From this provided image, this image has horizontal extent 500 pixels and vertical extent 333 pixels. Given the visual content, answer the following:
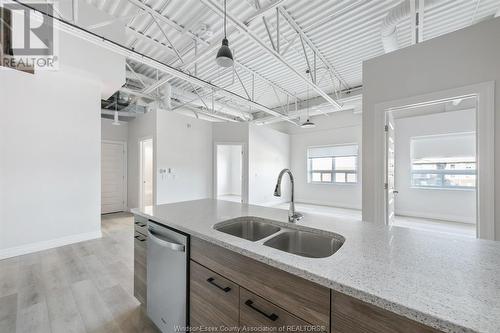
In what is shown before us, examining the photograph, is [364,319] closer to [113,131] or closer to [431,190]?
[431,190]

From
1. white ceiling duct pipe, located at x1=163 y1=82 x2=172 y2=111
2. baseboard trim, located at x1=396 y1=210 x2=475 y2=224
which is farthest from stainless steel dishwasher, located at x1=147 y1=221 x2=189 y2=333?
baseboard trim, located at x1=396 y1=210 x2=475 y2=224

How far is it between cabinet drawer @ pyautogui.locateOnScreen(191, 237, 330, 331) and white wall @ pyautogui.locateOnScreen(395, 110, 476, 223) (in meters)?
6.47

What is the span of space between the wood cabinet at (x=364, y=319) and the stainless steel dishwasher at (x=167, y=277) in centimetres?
97

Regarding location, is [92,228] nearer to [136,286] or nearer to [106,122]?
[136,286]

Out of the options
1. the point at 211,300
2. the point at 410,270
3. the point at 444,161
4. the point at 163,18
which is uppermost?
the point at 163,18

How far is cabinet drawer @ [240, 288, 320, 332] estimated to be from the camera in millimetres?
867

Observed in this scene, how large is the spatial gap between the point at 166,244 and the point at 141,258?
0.58 metres

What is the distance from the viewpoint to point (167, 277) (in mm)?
1517

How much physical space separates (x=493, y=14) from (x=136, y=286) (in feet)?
19.3

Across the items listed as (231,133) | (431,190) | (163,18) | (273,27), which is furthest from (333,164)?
(163,18)

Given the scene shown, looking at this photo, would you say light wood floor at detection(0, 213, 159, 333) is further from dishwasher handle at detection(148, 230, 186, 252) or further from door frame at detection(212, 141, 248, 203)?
door frame at detection(212, 141, 248, 203)

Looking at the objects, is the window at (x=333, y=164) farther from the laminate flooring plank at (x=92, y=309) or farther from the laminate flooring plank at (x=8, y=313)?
the laminate flooring plank at (x=8, y=313)

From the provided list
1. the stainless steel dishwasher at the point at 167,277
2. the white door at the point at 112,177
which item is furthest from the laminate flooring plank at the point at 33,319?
the white door at the point at 112,177

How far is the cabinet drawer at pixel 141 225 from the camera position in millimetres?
1789
